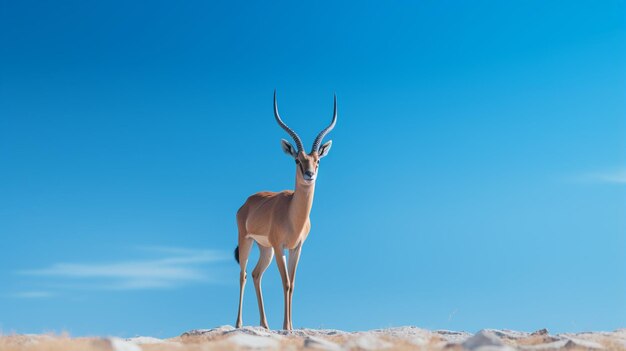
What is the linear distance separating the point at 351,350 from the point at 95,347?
3.35m

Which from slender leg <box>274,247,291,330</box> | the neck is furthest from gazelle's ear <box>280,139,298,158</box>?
slender leg <box>274,247,291,330</box>

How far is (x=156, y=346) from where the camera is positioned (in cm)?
1068

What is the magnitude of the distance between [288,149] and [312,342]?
638 cm

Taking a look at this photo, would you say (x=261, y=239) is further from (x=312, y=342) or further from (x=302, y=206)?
(x=312, y=342)

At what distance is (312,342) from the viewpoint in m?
10.1

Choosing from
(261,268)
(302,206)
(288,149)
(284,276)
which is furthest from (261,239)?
(288,149)

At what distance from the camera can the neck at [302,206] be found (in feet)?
51.5

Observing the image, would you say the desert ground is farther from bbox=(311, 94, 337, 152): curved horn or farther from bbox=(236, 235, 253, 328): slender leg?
bbox=(311, 94, 337, 152): curved horn

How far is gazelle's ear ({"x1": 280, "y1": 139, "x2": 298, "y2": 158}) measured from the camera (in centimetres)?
1573

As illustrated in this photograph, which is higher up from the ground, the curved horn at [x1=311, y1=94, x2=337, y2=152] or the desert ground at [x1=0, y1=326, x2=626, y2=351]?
the curved horn at [x1=311, y1=94, x2=337, y2=152]

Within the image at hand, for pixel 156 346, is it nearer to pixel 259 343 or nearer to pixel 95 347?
pixel 95 347

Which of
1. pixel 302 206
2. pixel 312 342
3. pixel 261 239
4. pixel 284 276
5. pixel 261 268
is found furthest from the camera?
pixel 261 268

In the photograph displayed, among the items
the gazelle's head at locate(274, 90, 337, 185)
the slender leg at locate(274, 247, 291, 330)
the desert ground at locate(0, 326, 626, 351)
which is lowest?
the desert ground at locate(0, 326, 626, 351)

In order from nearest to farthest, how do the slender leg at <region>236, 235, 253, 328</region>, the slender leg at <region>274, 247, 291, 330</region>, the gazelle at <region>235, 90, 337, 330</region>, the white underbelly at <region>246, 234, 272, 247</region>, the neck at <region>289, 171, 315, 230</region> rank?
1. the slender leg at <region>274, 247, 291, 330</region>
2. the gazelle at <region>235, 90, 337, 330</region>
3. the neck at <region>289, 171, 315, 230</region>
4. the white underbelly at <region>246, 234, 272, 247</region>
5. the slender leg at <region>236, 235, 253, 328</region>
